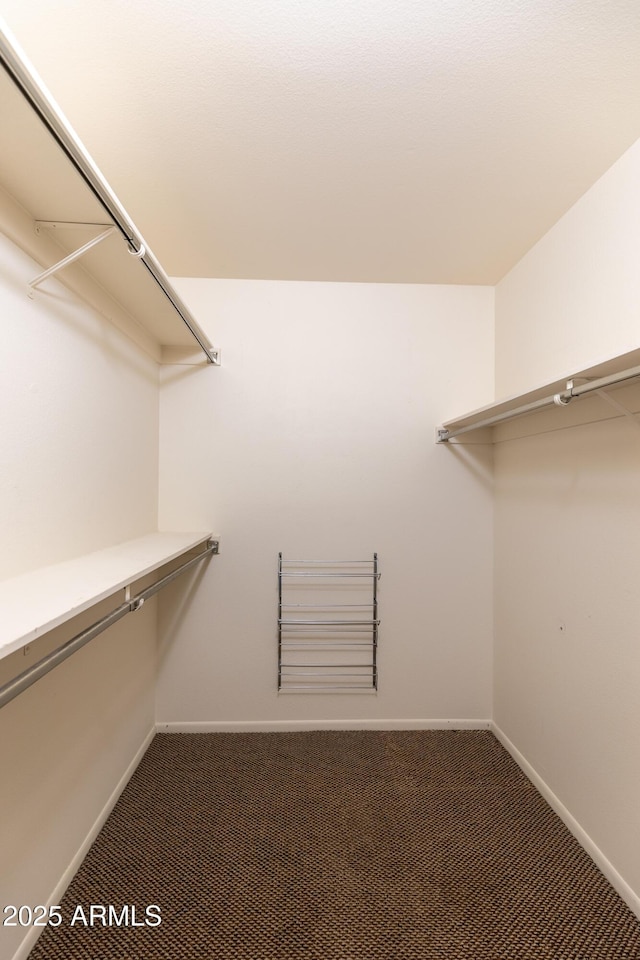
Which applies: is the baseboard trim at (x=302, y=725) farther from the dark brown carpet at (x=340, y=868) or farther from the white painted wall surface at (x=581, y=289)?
the white painted wall surface at (x=581, y=289)

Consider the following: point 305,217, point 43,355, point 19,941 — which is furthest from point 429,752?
point 305,217

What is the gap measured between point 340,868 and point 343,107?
8.11 ft

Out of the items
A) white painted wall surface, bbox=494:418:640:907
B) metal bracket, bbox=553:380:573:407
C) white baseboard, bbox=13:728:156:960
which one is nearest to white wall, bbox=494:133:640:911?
white painted wall surface, bbox=494:418:640:907

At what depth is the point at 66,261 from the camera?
1.17 meters

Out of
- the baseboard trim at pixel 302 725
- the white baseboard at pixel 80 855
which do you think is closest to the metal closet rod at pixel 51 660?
the white baseboard at pixel 80 855

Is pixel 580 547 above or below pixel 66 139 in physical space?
below

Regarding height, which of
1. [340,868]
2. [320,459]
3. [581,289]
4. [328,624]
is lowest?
[340,868]

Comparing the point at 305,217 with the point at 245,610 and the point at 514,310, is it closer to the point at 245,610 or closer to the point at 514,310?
the point at 514,310

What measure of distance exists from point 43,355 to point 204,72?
2.97ft

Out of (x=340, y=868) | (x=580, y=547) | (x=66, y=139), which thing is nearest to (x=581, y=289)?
(x=580, y=547)

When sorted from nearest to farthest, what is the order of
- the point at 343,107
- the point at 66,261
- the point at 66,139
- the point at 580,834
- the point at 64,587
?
1. the point at 66,139
2. the point at 64,587
3. the point at 66,261
4. the point at 343,107
5. the point at 580,834

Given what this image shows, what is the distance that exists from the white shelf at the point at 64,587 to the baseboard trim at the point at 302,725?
1.23 m

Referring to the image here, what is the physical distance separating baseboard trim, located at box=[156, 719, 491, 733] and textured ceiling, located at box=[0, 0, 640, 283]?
247cm

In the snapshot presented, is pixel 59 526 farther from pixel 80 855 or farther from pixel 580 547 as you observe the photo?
pixel 580 547
